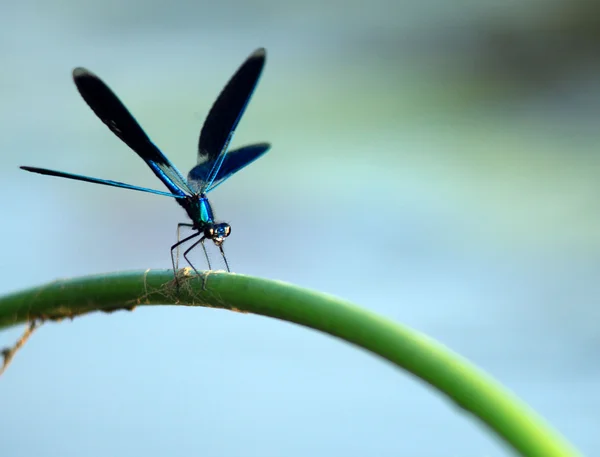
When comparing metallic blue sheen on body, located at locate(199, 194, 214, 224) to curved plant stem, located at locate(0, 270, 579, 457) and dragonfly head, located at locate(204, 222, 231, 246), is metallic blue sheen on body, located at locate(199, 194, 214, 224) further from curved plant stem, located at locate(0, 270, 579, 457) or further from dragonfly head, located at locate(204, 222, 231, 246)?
curved plant stem, located at locate(0, 270, 579, 457)

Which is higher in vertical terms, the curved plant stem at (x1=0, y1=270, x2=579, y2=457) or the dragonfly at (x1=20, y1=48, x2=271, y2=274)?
the dragonfly at (x1=20, y1=48, x2=271, y2=274)

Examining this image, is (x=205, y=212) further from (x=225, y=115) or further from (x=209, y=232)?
(x=225, y=115)

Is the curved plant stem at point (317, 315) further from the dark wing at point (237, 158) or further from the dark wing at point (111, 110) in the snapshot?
the dark wing at point (237, 158)

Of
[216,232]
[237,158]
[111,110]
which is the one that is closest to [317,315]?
[216,232]

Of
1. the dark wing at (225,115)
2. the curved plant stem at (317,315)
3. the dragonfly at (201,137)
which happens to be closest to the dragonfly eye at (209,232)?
the dragonfly at (201,137)

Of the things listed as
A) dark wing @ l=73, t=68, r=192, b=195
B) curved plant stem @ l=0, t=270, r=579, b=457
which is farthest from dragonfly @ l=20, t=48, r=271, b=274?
curved plant stem @ l=0, t=270, r=579, b=457

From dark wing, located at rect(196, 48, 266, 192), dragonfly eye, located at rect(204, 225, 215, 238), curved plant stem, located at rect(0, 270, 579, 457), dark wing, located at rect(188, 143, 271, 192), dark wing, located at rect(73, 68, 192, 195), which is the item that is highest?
dark wing, located at rect(188, 143, 271, 192)
